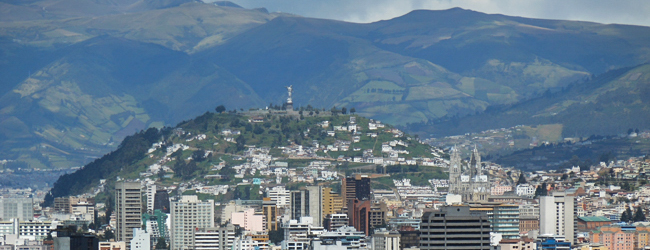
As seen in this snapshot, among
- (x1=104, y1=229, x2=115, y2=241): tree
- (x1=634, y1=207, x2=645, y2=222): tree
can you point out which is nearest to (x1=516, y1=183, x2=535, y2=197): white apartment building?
(x1=634, y1=207, x2=645, y2=222): tree

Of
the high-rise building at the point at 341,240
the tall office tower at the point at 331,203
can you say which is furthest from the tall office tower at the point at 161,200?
the high-rise building at the point at 341,240

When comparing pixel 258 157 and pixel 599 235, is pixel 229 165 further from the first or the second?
pixel 599 235

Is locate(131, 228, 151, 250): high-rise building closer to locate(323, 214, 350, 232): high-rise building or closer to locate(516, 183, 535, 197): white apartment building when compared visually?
locate(323, 214, 350, 232): high-rise building

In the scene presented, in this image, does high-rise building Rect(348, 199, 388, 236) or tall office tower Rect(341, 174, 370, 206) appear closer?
high-rise building Rect(348, 199, 388, 236)

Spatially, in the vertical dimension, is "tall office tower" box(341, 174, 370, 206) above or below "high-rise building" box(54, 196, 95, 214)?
above

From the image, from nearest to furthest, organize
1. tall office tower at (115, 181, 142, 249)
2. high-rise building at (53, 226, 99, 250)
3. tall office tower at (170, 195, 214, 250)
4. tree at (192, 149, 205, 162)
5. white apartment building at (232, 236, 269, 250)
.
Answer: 1. high-rise building at (53, 226, 99, 250)
2. white apartment building at (232, 236, 269, 250)
3. tall office tower at (170, 195, 214, 250)
4. tall office tower at (115, 181, 142, 249)
5. tree at (192, 149, 205, 162)

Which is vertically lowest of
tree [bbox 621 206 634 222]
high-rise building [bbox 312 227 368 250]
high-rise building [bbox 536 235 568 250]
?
high-rise building [bbox 536 235 568 250]
